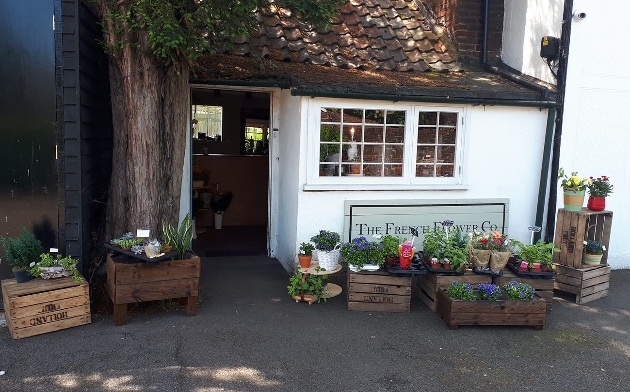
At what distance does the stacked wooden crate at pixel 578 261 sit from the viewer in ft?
19.7

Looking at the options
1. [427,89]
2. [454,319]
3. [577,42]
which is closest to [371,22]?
[427,89]

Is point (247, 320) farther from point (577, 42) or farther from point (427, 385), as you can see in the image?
point (577, 42)

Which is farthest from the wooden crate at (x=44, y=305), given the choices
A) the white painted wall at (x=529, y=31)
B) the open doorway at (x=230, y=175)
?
the white painted wall at (x=529, y=31)

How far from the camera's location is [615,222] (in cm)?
736

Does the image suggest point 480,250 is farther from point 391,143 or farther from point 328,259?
point 391,143

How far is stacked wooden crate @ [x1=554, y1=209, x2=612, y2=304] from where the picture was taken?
600 centimetres

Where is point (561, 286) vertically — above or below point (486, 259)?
below

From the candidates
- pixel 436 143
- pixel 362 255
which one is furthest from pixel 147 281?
pixel 436 143

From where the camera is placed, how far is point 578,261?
605cm

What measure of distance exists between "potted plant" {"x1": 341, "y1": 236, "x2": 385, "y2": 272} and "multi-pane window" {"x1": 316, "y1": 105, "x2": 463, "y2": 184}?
1282 millimetres

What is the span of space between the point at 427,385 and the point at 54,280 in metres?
3.50

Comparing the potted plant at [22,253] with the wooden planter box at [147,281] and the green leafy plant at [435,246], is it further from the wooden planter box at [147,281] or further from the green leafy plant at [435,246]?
the green leafy plant at [435,246]

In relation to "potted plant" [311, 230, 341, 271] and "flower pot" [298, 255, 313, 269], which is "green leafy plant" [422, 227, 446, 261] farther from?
"flower pot" [298, 255, 313, 269]

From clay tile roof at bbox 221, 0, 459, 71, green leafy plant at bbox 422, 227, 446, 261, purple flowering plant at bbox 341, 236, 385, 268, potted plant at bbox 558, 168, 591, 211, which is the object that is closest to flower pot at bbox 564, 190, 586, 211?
potted plant at bbox 558, 168, 591, 211
